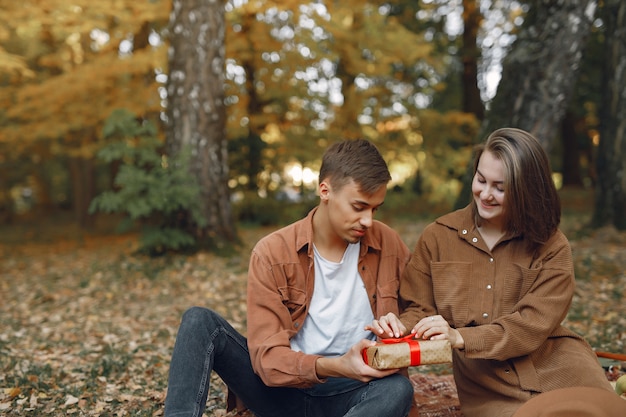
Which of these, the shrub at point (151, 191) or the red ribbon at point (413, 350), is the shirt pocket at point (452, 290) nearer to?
the red ribbon at point (413, 350)

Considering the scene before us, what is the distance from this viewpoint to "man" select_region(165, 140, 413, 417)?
2.44m

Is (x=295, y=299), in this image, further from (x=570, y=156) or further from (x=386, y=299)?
(x=570, y=156)

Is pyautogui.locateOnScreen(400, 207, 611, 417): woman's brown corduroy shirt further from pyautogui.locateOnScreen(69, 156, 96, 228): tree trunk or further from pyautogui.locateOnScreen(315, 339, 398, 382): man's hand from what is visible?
pyautogui.locateOnScreen(69, 156, 96, 228): tree trunk

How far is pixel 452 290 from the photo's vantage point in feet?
8.66

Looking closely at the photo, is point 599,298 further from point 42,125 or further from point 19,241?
point 19,241

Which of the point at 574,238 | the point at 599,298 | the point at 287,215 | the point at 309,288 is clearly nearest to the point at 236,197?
the point at 287,215

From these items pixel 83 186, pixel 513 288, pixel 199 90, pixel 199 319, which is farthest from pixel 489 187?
pixel 83 186

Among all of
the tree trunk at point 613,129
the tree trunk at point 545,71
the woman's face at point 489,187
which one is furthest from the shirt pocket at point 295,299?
the tree trunk at point 613,129

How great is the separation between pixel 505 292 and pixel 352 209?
0.71 meters

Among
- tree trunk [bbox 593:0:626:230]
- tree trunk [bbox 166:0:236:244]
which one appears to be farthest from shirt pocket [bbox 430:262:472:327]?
tree trunk [bbox 593:0:626:230]

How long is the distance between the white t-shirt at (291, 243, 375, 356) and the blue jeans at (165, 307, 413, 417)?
0.17m

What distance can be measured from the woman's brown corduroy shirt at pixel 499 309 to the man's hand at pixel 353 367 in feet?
1.11

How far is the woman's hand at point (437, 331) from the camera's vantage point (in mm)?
2393

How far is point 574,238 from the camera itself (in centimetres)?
841
